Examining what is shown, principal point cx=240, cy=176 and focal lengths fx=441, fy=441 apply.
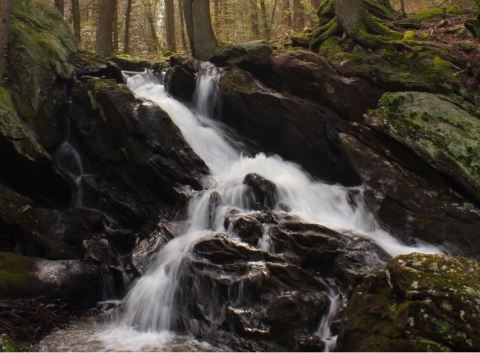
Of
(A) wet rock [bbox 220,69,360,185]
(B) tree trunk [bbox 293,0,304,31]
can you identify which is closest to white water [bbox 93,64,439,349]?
(A) wet rock [bbox 220,69,360,185]

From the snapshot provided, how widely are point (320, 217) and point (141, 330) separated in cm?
454

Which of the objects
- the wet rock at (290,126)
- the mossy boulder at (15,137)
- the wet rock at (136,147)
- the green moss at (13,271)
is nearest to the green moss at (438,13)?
the wet rock at (290,126)

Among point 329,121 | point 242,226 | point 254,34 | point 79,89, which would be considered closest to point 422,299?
point 242,226

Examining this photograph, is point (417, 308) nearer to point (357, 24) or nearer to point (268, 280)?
point (268, 280)

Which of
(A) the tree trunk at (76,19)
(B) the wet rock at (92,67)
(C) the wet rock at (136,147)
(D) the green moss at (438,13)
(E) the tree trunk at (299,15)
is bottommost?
(C) the wet rock at (136,147)

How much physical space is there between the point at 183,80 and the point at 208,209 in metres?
5.60

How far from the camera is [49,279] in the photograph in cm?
794

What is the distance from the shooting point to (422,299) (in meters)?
5.22

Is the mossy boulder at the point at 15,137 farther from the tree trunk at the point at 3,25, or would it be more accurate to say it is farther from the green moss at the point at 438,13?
the green moss at the point at 438,13

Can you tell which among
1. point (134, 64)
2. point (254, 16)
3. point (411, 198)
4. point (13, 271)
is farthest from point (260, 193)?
point (254, 16)

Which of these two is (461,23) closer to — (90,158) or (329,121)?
(329,121)

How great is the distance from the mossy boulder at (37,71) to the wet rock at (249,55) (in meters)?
4.83

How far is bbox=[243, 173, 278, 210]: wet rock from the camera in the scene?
9.89m

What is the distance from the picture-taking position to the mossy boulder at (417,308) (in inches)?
189
